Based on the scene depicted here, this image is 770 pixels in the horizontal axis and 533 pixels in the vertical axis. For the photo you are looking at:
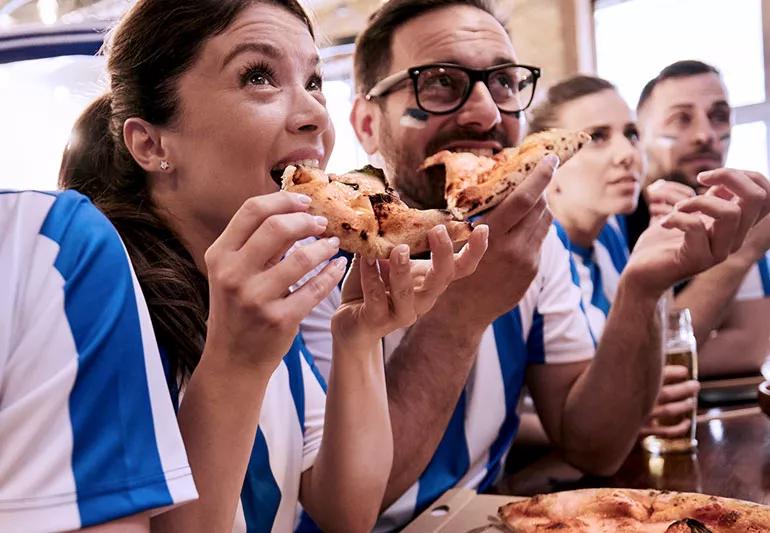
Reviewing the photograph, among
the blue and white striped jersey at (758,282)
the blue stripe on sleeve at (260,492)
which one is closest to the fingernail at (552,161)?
the blue stripe on sleeve at (260,492)

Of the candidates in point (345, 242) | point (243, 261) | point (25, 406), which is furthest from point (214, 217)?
point (25, 406)

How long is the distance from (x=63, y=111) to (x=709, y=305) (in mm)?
2416

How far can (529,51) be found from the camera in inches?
172

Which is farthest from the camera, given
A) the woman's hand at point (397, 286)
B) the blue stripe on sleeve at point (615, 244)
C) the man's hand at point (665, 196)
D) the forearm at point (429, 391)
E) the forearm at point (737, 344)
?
the blue stripe on sleeve at point (615, 244)

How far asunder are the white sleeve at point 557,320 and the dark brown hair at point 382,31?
0.75 meters

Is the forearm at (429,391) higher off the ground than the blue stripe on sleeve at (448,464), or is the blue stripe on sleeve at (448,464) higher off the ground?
the forearm at (429,391)

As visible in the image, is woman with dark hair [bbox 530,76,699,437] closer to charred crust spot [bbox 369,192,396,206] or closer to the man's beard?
the man's beard

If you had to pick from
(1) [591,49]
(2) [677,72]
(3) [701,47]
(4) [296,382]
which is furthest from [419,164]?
(3) [701,47]

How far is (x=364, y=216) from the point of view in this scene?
113 cm

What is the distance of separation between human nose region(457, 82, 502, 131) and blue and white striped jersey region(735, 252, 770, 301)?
1.74 m

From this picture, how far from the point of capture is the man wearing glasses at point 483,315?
5.47ft

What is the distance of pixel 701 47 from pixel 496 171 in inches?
129

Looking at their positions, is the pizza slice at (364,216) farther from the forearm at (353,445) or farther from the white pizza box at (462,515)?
the white pizza box at (462,515)

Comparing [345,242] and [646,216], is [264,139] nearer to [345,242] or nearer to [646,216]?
[345,242]
